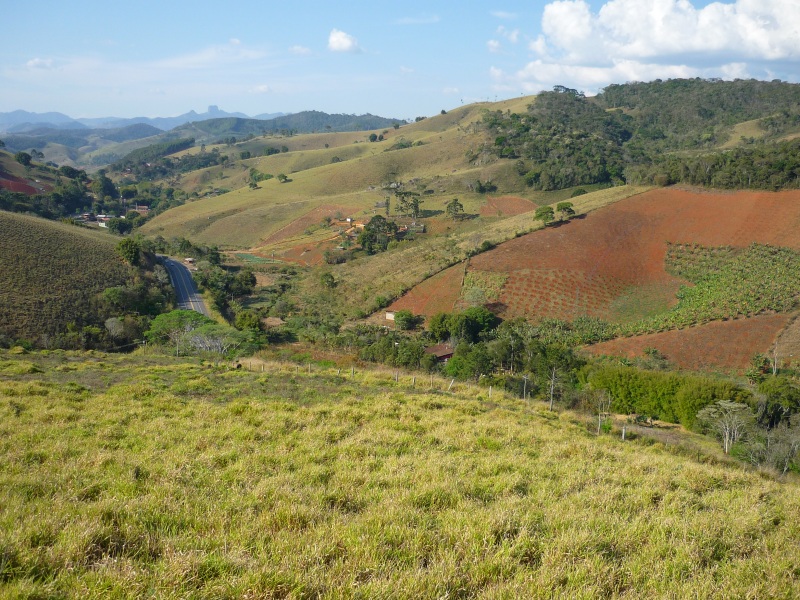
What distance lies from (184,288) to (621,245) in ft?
145

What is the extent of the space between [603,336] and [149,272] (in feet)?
138

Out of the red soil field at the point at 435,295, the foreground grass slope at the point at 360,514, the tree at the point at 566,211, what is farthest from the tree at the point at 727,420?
the tree at the point at 566,211

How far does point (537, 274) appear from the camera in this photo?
46312 mm

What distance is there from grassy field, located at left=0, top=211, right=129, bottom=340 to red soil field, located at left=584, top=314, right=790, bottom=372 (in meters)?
36.0

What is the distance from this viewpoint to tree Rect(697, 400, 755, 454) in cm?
1969

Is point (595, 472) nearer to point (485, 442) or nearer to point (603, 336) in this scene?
point (485, 442)

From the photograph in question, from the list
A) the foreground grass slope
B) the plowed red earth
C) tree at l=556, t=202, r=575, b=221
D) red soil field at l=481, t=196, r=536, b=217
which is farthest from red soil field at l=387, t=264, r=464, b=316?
the foreground grass slope

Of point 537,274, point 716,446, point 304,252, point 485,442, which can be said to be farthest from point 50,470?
point 304,252

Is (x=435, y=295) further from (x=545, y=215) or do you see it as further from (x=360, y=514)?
(x=360, y=514)

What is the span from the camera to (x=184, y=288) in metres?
53.8

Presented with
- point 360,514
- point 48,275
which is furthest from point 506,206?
point 360,514

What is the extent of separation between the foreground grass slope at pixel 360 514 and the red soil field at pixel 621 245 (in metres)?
35.4

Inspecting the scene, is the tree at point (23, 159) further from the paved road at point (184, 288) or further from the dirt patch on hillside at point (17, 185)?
the paved road at point (184, 288)

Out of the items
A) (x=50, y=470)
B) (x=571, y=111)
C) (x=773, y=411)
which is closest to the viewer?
(x=50, y=470)
